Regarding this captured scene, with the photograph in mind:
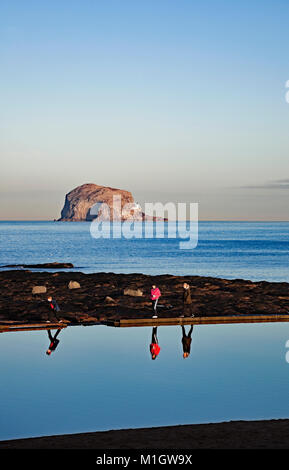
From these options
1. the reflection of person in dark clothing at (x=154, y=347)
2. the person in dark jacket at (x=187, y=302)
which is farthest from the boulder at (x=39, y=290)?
the reflection of person in dark clothing at (x=154, y=347)

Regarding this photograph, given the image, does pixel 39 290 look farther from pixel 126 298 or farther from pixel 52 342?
pixel 52 342

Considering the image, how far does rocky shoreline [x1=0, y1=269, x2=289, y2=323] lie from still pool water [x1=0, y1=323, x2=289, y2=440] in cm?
464

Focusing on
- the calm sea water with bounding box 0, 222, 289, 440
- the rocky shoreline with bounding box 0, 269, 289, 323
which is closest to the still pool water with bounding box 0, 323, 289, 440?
the calm sea water with bounding box 0, 222, 289, 440

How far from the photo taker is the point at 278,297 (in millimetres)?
43562

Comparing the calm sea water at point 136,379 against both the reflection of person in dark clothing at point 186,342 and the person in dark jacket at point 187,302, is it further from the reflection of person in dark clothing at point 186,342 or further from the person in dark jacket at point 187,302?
the person in dark jacket at point 187,302

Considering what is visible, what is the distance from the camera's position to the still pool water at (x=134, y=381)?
16781mm

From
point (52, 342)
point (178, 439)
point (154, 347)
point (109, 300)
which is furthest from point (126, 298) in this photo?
point (178, 439)

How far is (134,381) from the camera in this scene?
68.6 feet

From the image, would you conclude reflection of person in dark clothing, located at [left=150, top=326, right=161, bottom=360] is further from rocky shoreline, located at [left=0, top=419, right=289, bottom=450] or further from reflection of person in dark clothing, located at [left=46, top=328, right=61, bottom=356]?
rocky shoreline, located at [left=0, top=419, right=289, bottom=450]

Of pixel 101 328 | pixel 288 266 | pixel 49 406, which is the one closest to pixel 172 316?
pixel 101 328

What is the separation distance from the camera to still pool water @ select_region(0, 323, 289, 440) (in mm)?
16781

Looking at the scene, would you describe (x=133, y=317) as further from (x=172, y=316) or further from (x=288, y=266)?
(x=288, y=266)

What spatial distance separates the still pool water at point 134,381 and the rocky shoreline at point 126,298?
15.2ft
